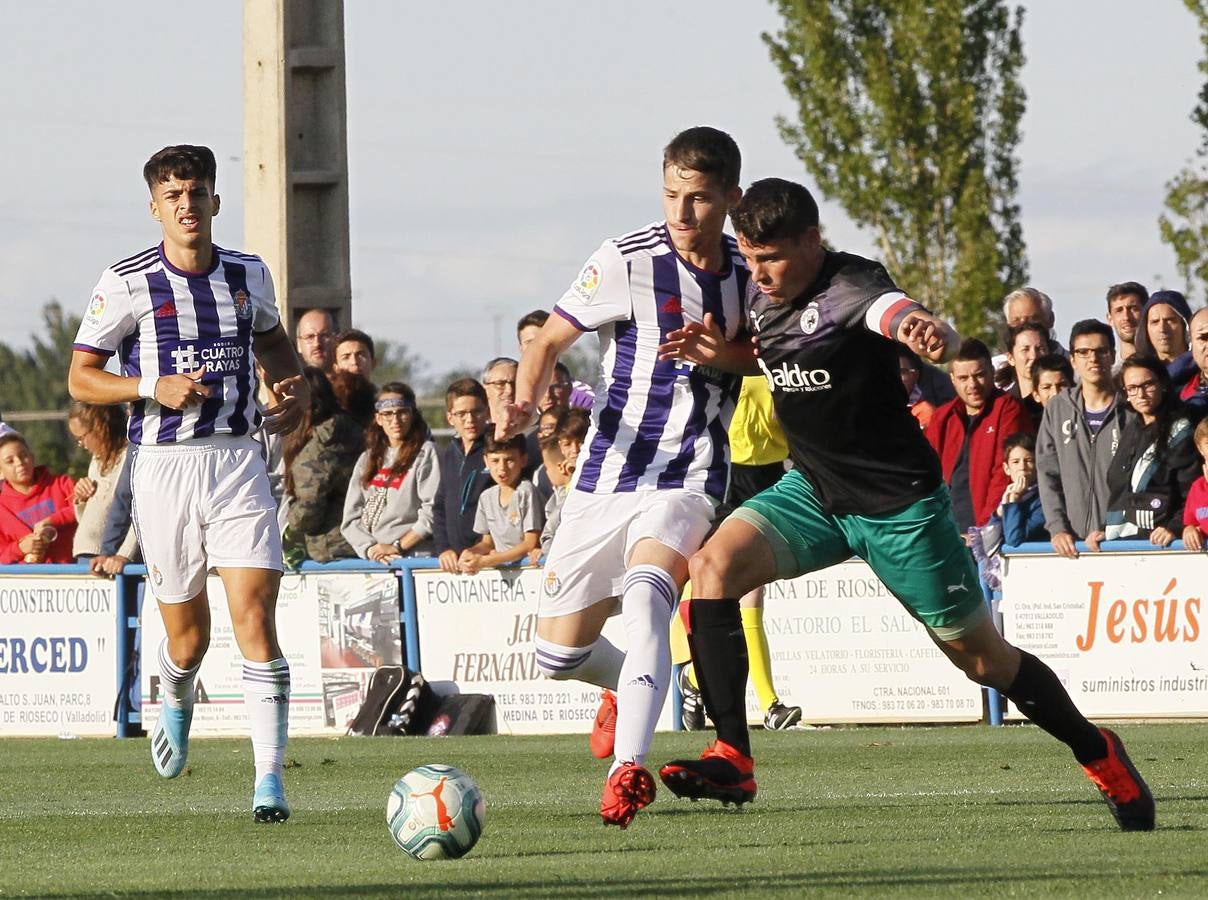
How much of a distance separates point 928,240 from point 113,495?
23950 mm

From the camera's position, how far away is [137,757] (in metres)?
12.3

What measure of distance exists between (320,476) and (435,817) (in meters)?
8.10

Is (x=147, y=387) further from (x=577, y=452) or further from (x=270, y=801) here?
(x=577, y=452)

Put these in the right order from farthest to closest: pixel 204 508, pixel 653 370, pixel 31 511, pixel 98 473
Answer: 1. pixel 31 511
2. pixel 98 473
3. pixel 204 508
4. pixel 653 370

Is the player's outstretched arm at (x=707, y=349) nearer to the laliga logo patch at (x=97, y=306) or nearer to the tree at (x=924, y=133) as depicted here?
the laliga logo patch at (x=97, y=306)

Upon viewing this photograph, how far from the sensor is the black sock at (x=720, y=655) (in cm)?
743

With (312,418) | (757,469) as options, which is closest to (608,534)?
(757,469)

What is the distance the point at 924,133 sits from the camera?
37.2m

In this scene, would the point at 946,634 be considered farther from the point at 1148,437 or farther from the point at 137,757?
the point at 137,757

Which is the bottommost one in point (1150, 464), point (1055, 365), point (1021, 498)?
point (1021, 498)

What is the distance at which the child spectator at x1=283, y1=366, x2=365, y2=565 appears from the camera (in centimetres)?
1426

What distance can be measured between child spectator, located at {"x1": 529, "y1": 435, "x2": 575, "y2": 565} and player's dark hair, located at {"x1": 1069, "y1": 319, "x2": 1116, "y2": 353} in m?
3.17

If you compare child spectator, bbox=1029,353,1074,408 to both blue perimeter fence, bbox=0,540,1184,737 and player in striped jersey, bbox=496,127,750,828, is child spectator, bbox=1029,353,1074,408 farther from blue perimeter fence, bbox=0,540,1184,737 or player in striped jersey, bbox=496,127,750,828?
player in striped jersey, bbox=496,127,750,828

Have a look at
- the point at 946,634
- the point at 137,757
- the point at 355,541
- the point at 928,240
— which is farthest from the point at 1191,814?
the point at 928,240
